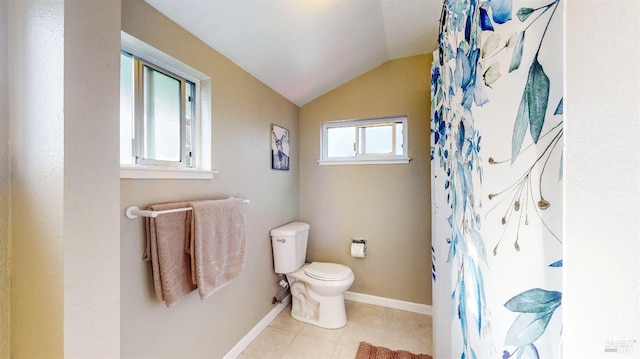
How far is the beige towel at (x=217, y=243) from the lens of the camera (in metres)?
1.26

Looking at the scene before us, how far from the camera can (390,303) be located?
92.4 inches

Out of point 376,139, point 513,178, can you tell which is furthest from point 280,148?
point 513,178

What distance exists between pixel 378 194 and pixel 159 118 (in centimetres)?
184

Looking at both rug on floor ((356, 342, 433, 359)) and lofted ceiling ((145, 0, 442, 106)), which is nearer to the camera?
lofted ceiling ((145, 0, 442, 106))

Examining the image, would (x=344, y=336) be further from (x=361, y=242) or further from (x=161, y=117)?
(x=161, y=117)

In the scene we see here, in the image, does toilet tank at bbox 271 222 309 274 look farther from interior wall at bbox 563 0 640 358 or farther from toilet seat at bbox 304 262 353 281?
interior wall at bbox 563 0 640 358

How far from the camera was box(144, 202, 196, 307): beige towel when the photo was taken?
1.13 meters

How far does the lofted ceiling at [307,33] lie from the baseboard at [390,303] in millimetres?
2075

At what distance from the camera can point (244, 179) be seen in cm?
178

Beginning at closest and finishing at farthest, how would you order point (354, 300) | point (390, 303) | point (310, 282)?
point (310, 282) → point (390, 303) → point (354, 300)

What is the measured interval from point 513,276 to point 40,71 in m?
1.29

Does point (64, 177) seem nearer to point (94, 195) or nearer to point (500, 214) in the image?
point (94, 195)

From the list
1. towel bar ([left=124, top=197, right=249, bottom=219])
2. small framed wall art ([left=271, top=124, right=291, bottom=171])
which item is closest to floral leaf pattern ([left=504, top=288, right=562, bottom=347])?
towel bar ([left=124, top=197, right=249, bottom=219])

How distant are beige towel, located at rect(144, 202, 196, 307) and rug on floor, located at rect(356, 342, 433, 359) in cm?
126
